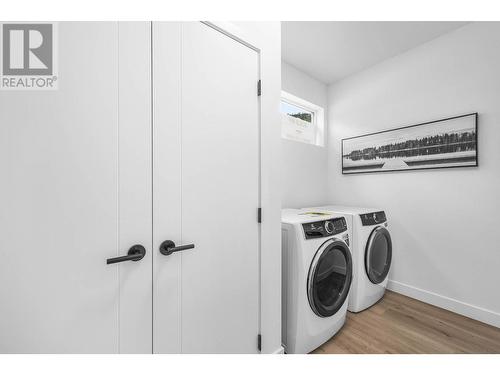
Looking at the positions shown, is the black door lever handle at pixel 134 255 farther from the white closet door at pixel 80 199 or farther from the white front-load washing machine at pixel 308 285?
the white front-load washing machine at pixel 308 285

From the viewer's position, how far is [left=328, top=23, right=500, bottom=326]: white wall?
1867 mm

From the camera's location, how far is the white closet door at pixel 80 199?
716 mm

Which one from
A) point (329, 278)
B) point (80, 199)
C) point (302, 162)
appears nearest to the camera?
point (80, 199)

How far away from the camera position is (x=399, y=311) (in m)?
2.08

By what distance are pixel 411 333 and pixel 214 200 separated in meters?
2.01

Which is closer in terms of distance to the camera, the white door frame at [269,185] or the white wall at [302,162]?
the white door frame at [269,185]

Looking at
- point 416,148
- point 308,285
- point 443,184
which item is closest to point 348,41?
point 416,148

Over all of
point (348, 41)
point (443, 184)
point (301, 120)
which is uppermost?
point (348, 41)

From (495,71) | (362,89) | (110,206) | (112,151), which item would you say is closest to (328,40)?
(362,89)

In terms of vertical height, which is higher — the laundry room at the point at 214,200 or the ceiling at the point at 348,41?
the ceiling at the point at 348,41

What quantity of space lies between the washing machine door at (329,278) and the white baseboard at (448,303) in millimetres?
1208

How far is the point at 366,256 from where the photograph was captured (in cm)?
204

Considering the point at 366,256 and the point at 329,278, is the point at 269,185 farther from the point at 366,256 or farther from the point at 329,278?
the point at 366,256

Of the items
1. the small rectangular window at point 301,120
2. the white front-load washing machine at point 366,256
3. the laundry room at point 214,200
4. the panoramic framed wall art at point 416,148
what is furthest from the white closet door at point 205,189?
the panoramic framed wall art at point 416,148
